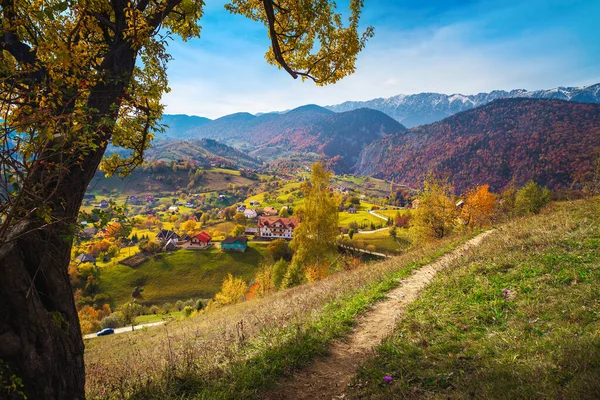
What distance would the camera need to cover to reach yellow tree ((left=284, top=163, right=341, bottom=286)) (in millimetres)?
26172

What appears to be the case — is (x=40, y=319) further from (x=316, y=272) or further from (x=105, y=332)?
(x=105, y=332)

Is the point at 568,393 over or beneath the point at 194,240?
over

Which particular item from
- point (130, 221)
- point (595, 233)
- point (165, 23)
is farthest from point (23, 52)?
point (595, 233)

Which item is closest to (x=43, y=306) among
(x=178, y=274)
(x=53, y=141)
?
Result: (x=53, y=141)

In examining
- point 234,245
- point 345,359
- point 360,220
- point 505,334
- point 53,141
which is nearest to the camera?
point 53,141

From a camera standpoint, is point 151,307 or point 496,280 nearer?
point 496,280

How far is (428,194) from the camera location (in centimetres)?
3166

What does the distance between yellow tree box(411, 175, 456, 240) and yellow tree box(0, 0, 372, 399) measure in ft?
104

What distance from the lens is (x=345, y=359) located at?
5.73 m

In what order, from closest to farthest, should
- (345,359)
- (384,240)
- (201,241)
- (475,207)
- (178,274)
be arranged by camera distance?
(345,359) → (475,207) → (178,274) → (384,240) → (201,241)

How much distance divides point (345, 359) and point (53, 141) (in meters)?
6.18

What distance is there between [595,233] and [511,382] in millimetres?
8992

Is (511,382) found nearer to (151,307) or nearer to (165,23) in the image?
(165,23)

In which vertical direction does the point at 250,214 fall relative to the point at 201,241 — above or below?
above
